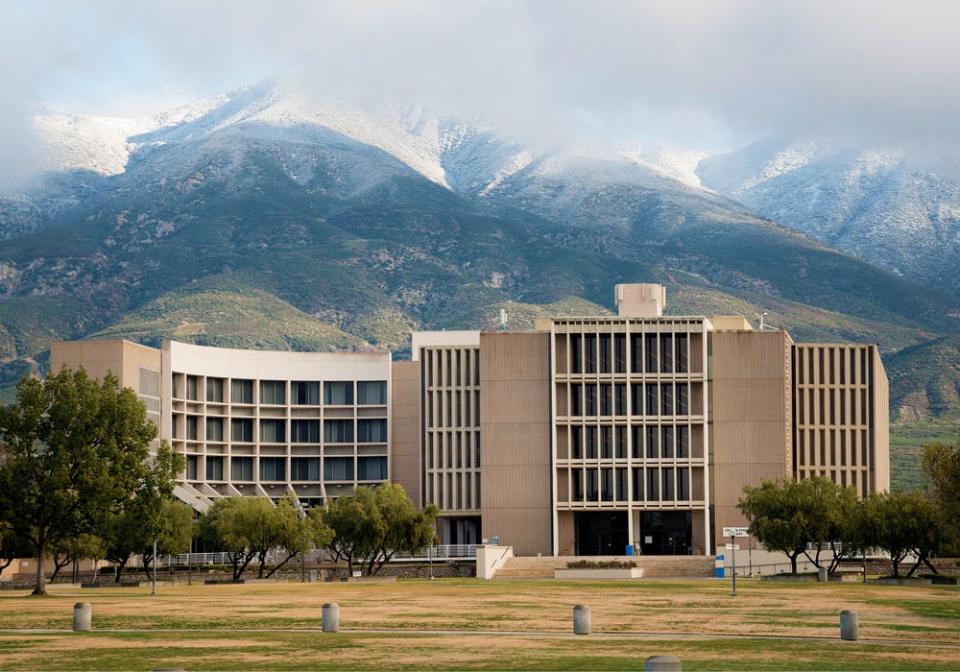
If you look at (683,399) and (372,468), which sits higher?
(683,399)

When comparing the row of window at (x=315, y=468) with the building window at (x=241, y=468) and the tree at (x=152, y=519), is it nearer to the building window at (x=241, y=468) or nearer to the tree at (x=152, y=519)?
the building window at (x=241, y=468)

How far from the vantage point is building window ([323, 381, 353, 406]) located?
552ft

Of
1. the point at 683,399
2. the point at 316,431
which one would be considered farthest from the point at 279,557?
the point at 683,399

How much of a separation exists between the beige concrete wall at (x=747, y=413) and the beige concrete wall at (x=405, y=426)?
30.0 meters

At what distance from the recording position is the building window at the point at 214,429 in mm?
161250

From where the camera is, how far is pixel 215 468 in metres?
162

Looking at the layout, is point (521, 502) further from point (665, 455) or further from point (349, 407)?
point (349, 407)

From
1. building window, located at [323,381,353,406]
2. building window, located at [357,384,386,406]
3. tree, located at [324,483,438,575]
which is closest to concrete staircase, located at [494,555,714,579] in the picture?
tree, located at [324,483,438,575]

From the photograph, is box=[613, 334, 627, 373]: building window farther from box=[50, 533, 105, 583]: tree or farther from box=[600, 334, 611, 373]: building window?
box=[50, 533, 105, 583]: tree

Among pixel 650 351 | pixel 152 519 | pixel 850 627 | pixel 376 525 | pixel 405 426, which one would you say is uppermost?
pixel 650 351

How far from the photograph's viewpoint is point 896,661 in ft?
132

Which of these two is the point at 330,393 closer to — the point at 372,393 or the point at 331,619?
the point at 372,393

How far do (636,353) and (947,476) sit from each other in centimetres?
7271

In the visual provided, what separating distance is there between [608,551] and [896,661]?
11275cm
